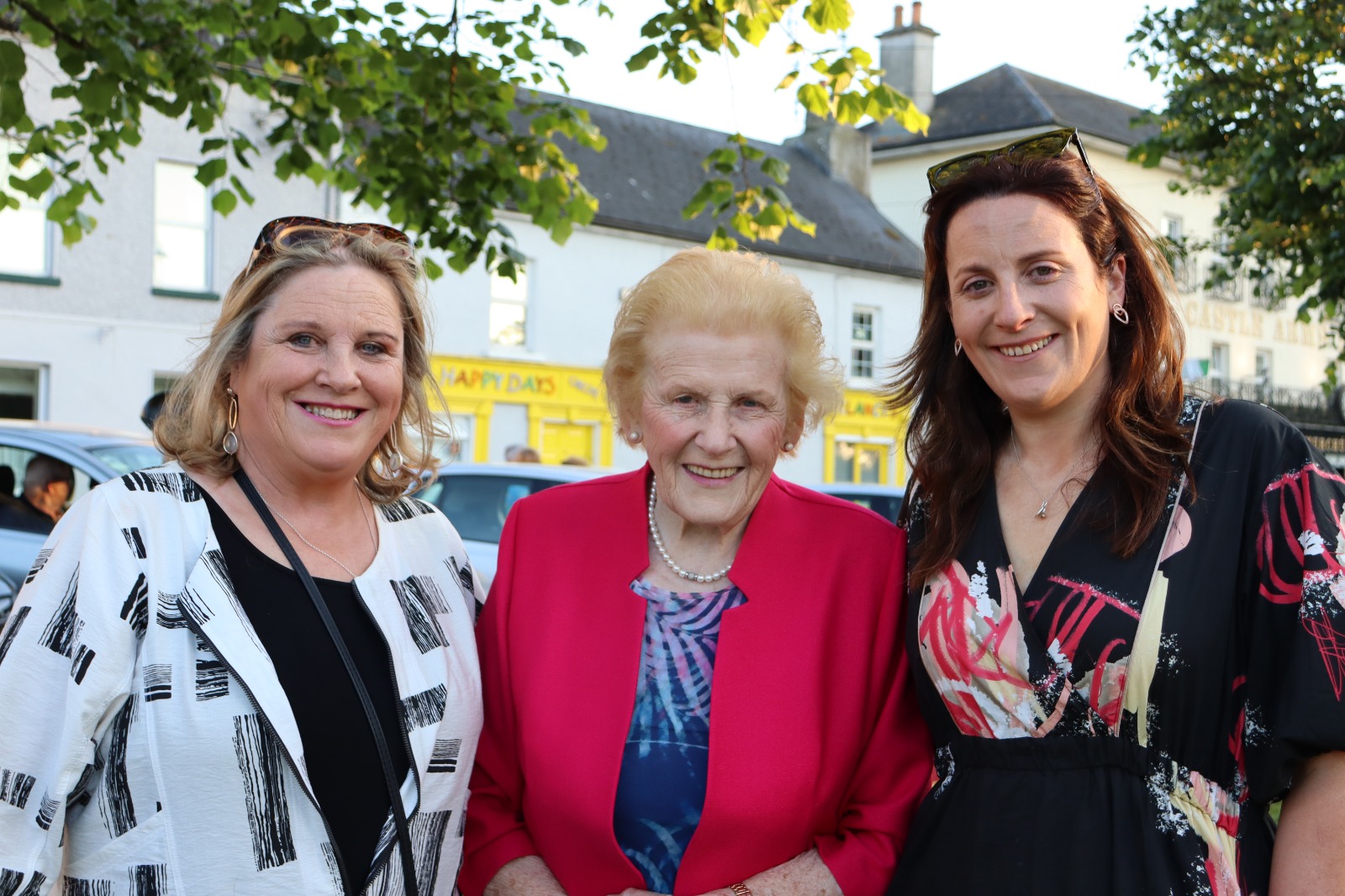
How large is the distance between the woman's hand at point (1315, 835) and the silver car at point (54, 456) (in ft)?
20.1

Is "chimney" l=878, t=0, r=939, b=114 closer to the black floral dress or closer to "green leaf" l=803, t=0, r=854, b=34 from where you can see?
"green leaf" l=803, t=0, r=854, b=34

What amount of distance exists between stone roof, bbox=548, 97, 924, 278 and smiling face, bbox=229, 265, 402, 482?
61.8 feet

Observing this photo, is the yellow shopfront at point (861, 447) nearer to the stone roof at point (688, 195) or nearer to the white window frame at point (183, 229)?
the stone roof at point (688, 195)

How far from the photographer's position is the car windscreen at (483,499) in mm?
8219

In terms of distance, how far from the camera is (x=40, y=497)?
278 inches

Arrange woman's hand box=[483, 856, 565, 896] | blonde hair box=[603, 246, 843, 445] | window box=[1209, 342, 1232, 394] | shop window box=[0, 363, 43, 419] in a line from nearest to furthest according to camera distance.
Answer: woman's hand box=[483, 856, 565, 896] → blonde hair box=[603, 246, 843, 445] → shop window box=[0, 363, 43, 419] → window box=[1209, 342, 1232, 394]

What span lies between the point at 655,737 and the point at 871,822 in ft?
1.54

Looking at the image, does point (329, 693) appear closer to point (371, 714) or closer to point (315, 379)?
point (371, 714)

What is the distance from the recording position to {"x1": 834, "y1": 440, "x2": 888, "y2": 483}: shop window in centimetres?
2558

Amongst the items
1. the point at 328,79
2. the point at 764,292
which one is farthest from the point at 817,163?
the point at 764,292

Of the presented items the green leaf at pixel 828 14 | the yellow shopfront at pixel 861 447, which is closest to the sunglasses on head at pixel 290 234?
the green leaf at pixel 828 14

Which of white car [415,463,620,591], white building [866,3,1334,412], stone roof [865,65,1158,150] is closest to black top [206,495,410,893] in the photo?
white car [415,463,620,591]

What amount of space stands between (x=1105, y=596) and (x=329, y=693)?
1.43m

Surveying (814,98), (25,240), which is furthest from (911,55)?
(814,98)
